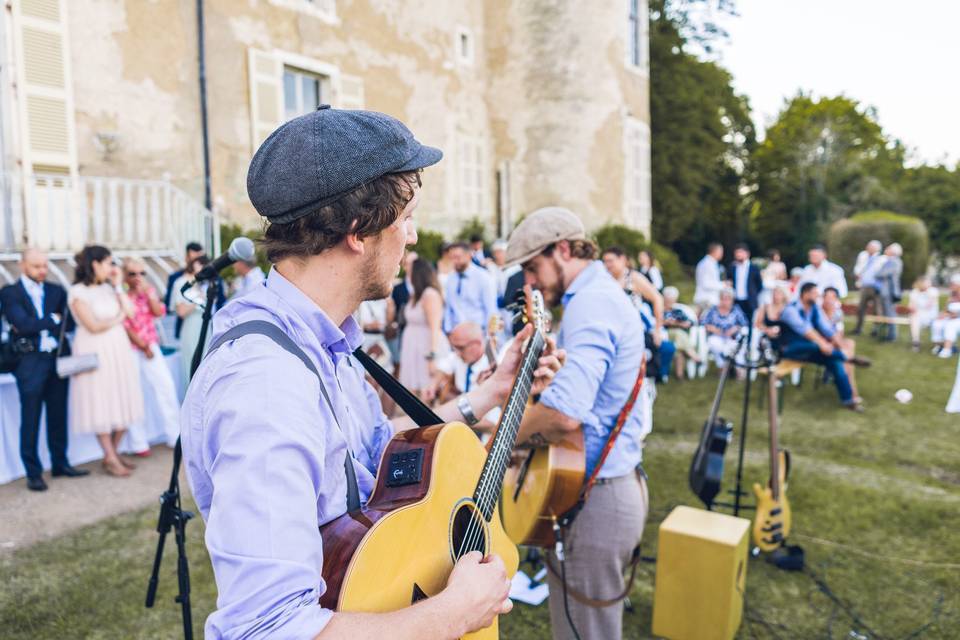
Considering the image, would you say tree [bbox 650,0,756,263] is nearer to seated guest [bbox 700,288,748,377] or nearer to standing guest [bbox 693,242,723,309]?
standing guest [bbox 693,242,723,309]

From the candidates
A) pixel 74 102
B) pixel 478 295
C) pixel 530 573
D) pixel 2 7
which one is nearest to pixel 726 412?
pixel 478 295

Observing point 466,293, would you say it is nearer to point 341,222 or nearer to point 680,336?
point 680,336

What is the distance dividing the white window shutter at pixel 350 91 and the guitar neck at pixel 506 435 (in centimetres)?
1060

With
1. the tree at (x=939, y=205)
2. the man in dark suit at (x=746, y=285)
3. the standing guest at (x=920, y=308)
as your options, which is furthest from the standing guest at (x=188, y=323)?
the tree at (x=939, y=205)

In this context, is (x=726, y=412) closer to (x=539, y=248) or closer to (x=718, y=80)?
(x=539, y=248)

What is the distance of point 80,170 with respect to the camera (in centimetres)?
848

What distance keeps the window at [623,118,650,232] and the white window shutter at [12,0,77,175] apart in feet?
39.8

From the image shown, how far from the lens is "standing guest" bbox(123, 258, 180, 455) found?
243 inches

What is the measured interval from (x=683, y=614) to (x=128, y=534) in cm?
361

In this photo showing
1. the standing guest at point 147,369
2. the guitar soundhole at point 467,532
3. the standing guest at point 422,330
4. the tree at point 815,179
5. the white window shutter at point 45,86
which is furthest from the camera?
the tree at point 815,179

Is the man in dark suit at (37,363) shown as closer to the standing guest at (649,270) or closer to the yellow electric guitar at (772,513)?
the yellow electric guitar at (772,513)

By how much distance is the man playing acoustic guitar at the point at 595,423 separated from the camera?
2445mm

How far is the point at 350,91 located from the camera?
12023 mm

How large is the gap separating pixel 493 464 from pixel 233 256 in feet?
5.00
